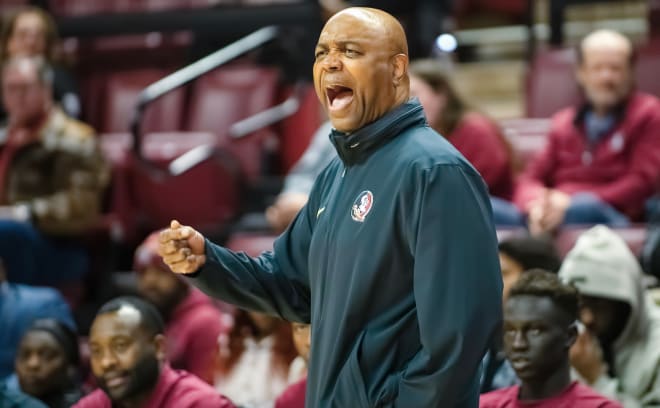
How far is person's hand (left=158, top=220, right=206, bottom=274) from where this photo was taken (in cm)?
259

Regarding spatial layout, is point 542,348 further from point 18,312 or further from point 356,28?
point 18,312

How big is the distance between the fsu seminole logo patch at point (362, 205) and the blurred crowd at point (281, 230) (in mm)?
977

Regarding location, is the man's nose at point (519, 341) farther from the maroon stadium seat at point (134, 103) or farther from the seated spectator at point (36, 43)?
the maroon stadium seat at point (134, 103)

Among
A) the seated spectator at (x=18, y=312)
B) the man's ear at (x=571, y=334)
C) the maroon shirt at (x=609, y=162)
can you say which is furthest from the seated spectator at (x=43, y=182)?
the man's ear at (x=571, y=334)

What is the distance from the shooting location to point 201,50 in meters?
7.67

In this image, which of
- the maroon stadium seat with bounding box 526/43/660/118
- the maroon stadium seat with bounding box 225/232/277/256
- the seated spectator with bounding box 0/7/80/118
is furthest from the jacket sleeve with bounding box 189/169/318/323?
the seated spectator with bounding box 0/7/80/118

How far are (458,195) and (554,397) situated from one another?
1.08 metres

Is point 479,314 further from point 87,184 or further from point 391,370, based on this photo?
point 87,184

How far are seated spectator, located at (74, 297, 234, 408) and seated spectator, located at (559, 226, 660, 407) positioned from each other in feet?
3.59

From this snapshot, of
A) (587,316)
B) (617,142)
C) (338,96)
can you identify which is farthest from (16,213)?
(338,96)

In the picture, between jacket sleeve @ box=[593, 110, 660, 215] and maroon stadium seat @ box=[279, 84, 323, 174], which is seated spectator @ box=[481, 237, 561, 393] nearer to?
jacket sleeve @ box=[593, 110, 660, 215]

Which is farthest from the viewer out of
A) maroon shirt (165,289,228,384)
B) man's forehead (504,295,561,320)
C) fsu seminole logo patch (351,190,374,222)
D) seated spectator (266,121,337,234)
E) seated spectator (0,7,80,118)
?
seated spectator (0,7,80,118)

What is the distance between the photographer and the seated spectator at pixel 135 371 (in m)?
3.63

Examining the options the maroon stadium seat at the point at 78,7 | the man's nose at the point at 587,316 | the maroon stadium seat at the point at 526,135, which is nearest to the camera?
the man's nose at the point at 587,316
